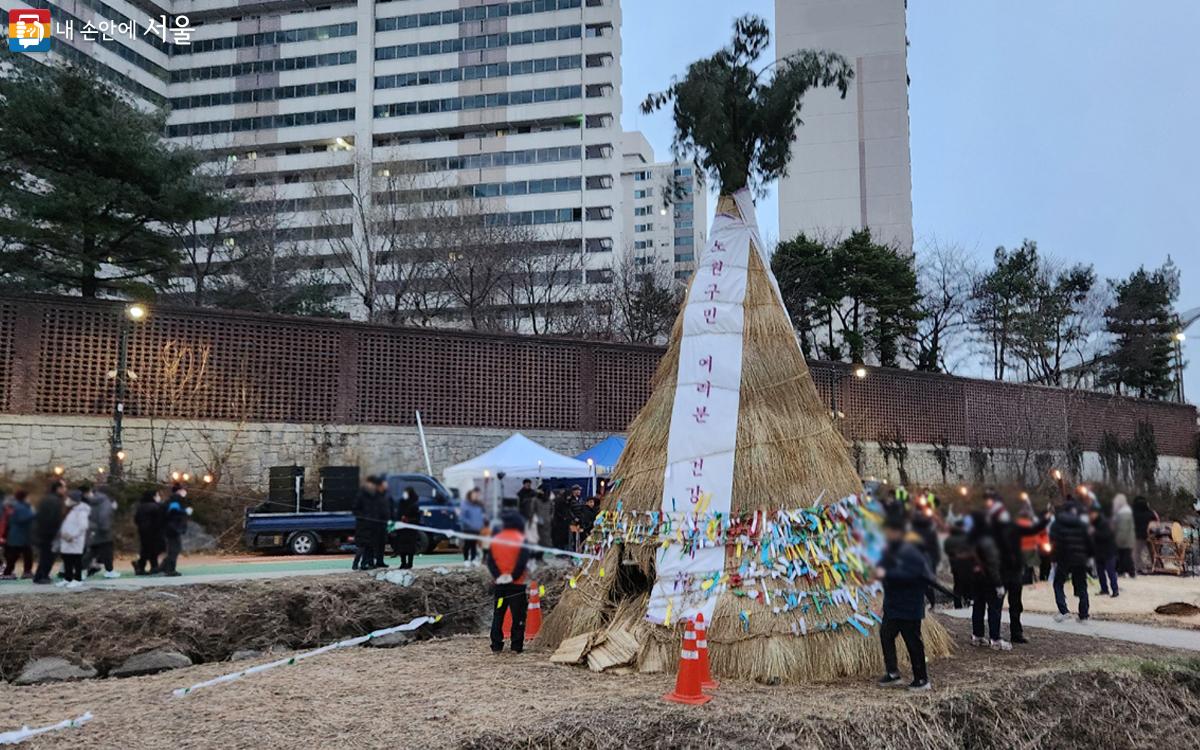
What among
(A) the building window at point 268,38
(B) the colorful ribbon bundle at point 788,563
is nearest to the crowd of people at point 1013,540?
(B) the colorful ribbon bundle at point 788,563

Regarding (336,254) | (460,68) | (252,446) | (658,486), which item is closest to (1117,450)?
(658,486)

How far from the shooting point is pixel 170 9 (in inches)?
3125

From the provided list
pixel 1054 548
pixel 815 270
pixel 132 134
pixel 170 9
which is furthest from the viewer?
pixel 170 9

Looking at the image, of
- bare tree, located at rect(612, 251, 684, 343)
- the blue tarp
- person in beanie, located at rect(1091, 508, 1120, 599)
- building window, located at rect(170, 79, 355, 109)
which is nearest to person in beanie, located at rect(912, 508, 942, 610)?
person in beanie, located at rect(1091, 508, 1120, 599)

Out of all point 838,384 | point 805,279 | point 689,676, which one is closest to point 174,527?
point 689,676

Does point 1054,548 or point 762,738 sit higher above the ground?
point 1054,548

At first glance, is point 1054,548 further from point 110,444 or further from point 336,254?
point 336,254

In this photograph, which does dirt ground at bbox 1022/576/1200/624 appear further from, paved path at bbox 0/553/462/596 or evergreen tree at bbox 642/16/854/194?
paved path at bbox 0/553/462/596

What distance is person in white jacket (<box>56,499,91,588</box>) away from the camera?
5.86 m

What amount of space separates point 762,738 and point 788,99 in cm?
701

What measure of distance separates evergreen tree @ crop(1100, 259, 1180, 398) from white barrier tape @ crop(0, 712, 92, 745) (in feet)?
32.2

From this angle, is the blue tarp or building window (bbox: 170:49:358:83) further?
building window (bbox: 170:49:358:83)

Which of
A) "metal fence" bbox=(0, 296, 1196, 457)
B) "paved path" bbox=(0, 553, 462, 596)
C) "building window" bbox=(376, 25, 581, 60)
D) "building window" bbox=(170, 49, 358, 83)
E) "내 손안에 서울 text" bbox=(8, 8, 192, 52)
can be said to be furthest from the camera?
"building window" bbox=(170, 49, 358, 83)

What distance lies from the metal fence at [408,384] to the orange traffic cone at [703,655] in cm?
272
